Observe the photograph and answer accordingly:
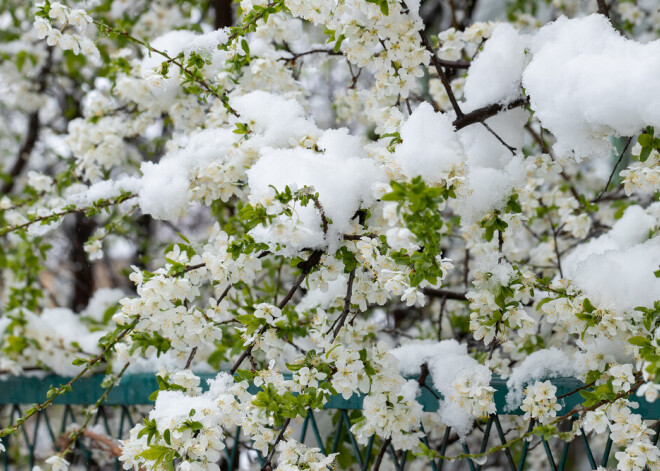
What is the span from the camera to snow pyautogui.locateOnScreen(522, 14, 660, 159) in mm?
1170

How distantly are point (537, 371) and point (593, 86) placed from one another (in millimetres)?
598

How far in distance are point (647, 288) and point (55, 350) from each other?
1788mm

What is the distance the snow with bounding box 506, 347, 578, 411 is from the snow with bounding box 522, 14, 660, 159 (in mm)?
451

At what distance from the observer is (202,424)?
119 centimetres

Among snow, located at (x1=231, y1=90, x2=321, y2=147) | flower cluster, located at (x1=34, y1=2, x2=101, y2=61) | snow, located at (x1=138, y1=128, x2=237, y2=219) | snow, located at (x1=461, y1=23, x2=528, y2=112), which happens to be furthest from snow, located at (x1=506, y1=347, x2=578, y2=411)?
flower cluster, located at (x1=34, y1=2, x2=101, y2=61)

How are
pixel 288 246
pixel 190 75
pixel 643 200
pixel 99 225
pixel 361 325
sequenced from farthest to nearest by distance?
pixel 99 225, pixel 643 200, pixel 361 325, pixel 190 75, pixel 288 246

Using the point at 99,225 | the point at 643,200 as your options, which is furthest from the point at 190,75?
the point at 99,225

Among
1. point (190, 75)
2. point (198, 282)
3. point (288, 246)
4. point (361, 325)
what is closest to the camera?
point (288, 246)

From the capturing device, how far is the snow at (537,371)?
140 cm

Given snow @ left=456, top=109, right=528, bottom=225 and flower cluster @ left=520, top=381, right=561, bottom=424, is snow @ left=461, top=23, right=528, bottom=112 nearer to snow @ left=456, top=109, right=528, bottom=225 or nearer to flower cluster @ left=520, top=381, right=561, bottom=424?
snow @ left=456, top=109, right=528, bottom=225

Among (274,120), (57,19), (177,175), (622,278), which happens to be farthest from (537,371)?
(57,19)

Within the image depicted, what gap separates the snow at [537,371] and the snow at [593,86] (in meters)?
0.45

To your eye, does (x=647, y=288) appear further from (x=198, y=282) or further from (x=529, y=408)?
(x=198, y=282)

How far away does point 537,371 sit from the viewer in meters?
1.42
